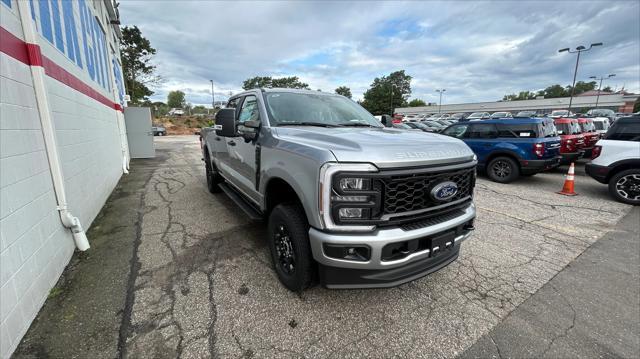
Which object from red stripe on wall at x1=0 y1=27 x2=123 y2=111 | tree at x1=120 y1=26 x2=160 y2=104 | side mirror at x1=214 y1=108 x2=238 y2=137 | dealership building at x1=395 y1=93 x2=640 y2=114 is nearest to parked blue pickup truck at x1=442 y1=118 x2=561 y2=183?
side mirror at x1=214 y1=108 x2=238 y2=137

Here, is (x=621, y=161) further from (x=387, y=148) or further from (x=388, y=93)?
(x=388, y=93)

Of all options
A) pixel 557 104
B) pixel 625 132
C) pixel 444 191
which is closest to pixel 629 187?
pixel 625 132

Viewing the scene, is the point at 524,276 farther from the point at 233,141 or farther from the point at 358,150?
the point at 233,141

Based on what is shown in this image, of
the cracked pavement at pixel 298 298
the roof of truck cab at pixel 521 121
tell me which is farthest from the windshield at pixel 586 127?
the cracked pavement at pixel 298 298

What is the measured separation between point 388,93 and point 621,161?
81.0 metres

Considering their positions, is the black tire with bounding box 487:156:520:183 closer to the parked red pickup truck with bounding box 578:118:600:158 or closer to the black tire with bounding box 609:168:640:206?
the black tire with bounding box 609:168:640:206

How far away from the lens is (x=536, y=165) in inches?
288

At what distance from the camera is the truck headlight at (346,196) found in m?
2.05

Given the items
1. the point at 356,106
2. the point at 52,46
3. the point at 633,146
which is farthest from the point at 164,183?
the point at 633,146

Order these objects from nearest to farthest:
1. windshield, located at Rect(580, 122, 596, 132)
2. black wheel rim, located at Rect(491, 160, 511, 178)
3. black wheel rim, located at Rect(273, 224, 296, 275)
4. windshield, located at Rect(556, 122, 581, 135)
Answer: black wheel rim, located at Rect(273, 224, 296, 275) → black wheel rim, located at Rect(491, 160, 511, 178) → windshield, located at Rect(556, 122, 581, 135) → windshield, located at Rect(580, 122, 596, 132)

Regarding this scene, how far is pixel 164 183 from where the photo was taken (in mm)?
7289

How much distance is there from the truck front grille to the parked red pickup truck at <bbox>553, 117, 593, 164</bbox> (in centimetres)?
815

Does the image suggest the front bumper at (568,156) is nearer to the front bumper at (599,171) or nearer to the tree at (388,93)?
the front bumper at (599,171)

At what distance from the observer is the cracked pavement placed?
217 centimetres
